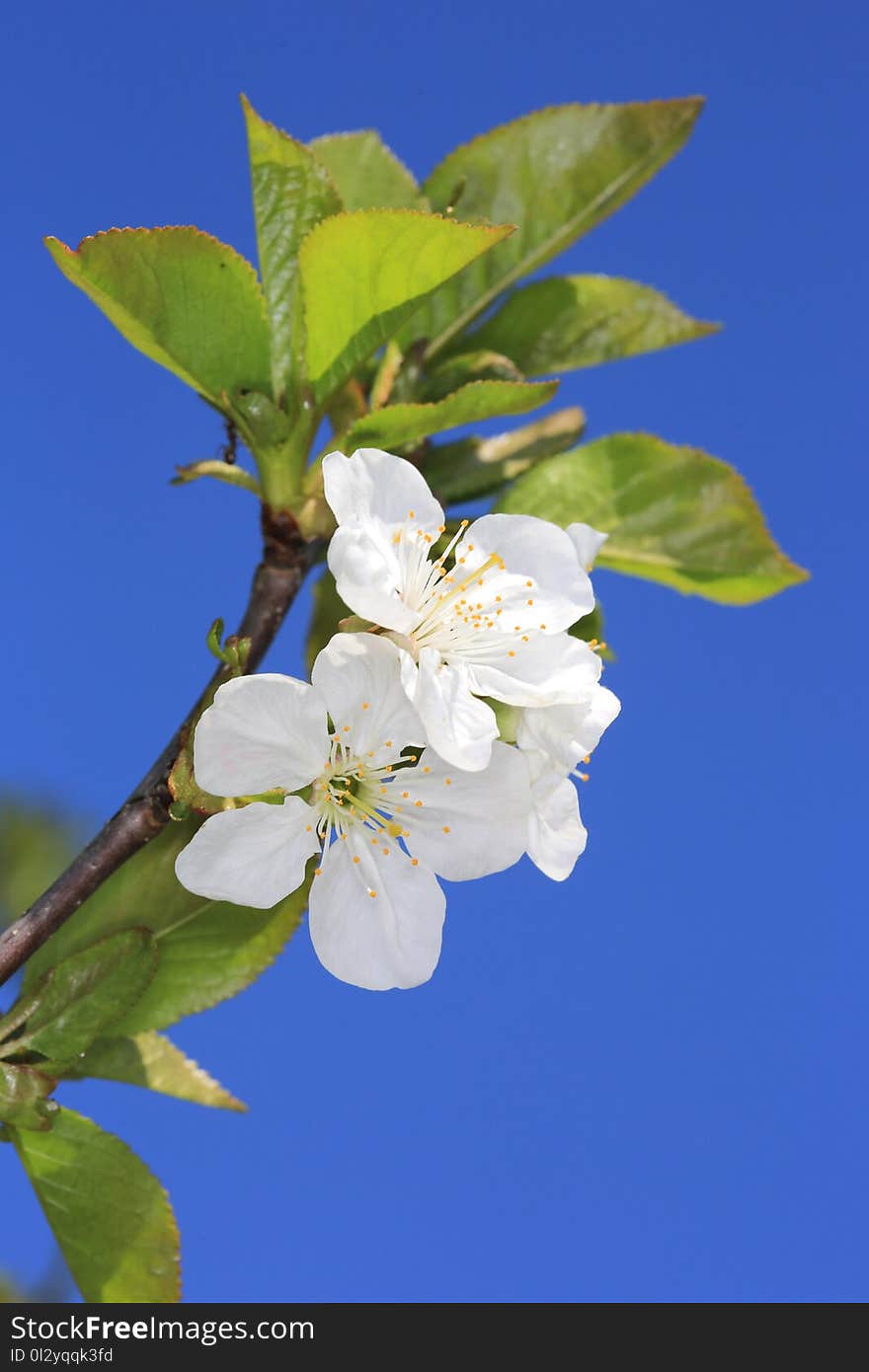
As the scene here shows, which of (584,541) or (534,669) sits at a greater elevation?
→ (584,541)

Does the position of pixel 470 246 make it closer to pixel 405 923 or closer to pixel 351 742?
pixel 351 742

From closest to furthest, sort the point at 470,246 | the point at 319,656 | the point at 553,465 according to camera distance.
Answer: the point at 319,656 < the point at 470,246 < the point at 553,465

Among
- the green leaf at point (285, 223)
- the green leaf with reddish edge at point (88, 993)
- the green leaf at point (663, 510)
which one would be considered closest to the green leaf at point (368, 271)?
the green leaf at point (285, 223)

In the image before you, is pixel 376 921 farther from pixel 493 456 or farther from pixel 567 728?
pixel 493 456

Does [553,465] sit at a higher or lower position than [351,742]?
higher

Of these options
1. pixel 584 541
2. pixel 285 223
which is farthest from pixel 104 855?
pixel 285 223

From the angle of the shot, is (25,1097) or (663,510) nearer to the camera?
(25,1097)

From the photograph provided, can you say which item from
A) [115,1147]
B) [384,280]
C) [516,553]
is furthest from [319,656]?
[115,1147]
